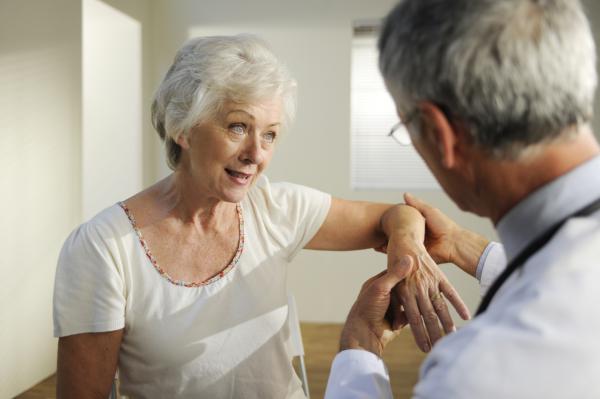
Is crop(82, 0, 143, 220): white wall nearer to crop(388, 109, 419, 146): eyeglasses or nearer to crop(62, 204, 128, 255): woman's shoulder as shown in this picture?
crop(62, 204, 128, 255): woman's shoulder

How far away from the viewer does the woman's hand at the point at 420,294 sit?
4.65ft

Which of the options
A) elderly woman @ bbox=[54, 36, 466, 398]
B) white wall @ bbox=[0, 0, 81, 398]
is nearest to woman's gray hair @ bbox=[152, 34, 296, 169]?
elderly woman @ bbox=[54, 36, 466, 398]

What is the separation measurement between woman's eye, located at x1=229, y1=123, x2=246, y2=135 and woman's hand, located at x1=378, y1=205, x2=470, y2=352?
1.60ft

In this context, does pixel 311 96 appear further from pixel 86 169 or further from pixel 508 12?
pixel 508 12

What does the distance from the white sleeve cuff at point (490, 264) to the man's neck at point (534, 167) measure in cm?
92

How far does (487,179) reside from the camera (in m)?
0.86

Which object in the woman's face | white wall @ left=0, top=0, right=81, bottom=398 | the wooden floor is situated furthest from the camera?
the wooden floor

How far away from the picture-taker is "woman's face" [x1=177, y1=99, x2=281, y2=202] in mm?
1612

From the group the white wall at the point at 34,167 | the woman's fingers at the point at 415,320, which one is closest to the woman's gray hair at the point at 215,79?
the woman's fingers at the point at 415,320

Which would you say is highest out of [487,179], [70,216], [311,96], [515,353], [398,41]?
→ [398,41]

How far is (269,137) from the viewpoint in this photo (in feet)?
5.61

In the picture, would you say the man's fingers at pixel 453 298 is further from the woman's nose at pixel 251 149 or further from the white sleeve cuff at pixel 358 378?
the woman's nose at pixel 251 149

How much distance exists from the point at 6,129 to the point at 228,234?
240 cm

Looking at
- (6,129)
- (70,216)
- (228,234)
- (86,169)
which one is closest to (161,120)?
(228,234)
